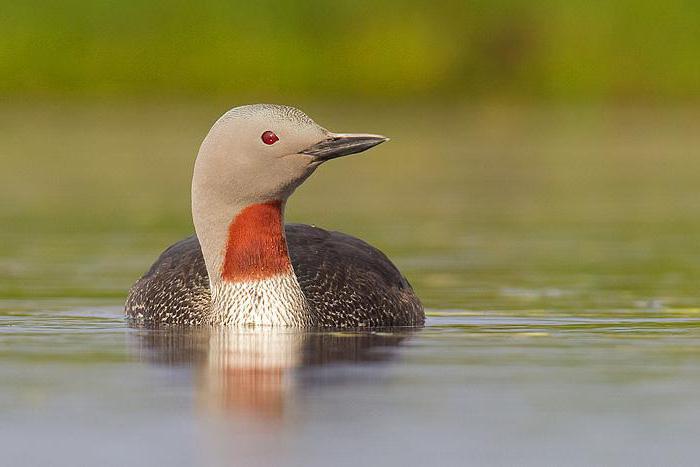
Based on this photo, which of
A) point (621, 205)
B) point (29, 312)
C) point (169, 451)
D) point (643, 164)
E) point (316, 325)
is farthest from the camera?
point (643, 164)

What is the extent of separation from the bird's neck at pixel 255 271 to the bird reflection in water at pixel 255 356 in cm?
10

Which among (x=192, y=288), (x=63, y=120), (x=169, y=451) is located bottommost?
(x=169, y=451)

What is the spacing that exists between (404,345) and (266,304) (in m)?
0.81

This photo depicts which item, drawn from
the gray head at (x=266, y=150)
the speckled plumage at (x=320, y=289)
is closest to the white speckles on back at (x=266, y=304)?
the speckled plumage at (x=320, y=289)

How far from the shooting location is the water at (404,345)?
612 centimetres

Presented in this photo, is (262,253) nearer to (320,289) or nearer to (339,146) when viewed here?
(320,289)

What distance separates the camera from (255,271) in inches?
368

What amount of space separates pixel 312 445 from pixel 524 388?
1397 mm

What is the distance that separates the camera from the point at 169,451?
5.93 m

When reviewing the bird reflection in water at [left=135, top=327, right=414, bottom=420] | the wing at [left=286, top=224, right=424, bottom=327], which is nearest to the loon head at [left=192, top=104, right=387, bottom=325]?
the bird reflection in water at [left=135, top=327, right=414, bottom=420]

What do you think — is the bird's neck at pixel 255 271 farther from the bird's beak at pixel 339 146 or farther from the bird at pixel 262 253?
the bird's beak at pixel 339 146

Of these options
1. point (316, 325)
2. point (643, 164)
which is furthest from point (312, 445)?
point (643, 164)

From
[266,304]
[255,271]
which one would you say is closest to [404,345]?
[266,304]

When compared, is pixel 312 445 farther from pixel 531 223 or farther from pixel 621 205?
pixel 621 205
